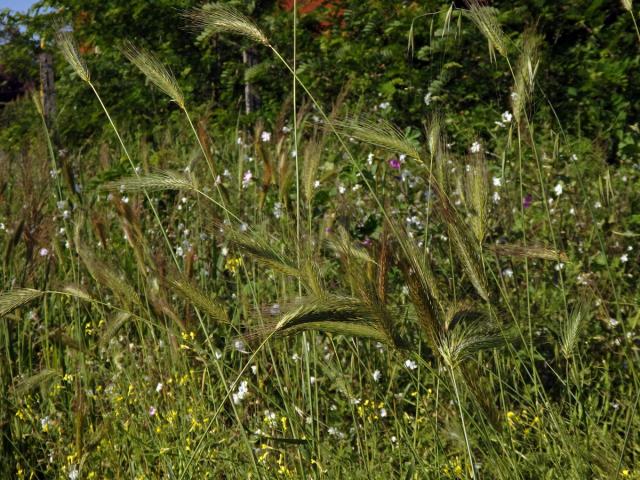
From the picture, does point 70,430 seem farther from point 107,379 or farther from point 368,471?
point 368,471

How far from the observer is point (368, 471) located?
5.25ft

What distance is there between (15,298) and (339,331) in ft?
2.39

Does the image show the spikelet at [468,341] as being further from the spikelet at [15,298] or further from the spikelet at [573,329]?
the spikelet at [15,298]

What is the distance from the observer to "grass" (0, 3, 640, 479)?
4.38 ft

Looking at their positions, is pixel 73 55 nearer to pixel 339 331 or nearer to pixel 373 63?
pixel 339 331

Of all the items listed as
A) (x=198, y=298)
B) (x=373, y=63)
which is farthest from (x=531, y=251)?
(x=373, y=63)

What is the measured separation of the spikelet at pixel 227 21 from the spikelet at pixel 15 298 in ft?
1.96

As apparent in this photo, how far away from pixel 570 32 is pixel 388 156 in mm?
2674

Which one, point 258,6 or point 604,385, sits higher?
point 258,6

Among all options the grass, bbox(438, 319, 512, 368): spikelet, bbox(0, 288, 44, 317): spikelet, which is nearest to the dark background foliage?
the grass

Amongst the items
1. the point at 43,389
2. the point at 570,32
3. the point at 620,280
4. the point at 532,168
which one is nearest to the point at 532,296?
the point at 620,280

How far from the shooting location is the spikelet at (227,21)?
1.49 m

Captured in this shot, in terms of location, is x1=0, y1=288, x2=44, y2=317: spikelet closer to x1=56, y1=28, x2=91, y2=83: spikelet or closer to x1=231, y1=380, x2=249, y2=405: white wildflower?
x1=56, y1=28, x2=91, y2=83: spikelet

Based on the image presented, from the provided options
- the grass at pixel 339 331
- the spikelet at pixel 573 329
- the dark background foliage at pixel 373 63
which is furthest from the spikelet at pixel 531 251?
the dark background foliage at pixel 373 63
